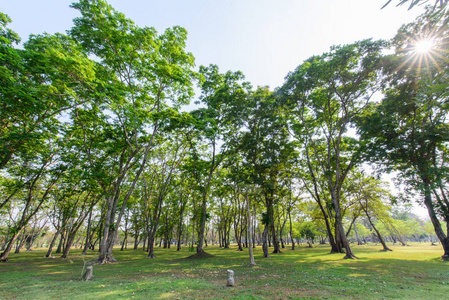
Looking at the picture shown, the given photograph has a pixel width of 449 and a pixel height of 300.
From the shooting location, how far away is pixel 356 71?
15.7 meters

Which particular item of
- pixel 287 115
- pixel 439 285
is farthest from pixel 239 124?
pixel 439 285

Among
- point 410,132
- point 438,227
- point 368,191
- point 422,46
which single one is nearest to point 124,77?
point 422,46

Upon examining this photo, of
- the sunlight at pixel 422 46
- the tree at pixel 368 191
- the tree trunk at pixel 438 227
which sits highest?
the sunlight at pixel 422 46

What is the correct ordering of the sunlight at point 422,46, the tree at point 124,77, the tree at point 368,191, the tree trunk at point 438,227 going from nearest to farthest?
the sunlight at point 422,46, the tree at point 124,77, the tree trunk at point 438,227, the tree at point 368,191

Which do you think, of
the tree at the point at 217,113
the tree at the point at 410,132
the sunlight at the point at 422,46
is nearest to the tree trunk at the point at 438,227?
the tree at the point at 410,132

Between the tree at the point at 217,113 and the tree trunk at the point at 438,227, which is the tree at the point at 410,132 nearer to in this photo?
the tree trunk at the point at 438,227

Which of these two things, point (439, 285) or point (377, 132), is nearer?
point (439, 285)

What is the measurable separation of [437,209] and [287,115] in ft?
51.4

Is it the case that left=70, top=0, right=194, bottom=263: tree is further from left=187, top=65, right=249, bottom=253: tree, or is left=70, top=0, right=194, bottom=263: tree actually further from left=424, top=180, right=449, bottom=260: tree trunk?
left=424, top=180, right=449, bottom=260: tree trunk

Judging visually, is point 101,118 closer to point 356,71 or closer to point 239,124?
point 239,124

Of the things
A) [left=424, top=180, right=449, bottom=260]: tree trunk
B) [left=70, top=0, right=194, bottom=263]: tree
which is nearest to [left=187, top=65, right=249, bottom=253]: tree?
[left=70, top=0, right=194, bottom=263]: tree

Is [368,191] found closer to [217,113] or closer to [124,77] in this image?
[217,113]

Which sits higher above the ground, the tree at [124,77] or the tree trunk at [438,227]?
the tree at [124,77]

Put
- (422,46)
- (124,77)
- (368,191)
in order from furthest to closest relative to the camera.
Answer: (368,191) → (124,77) → (422,46)
